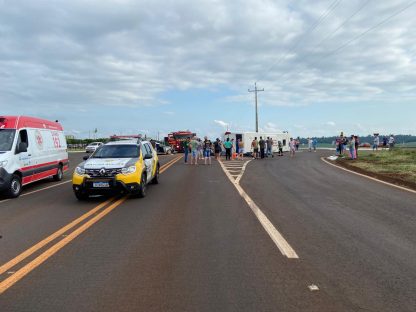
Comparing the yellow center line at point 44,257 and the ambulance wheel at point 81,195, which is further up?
the ambulance wheel at point 81,195

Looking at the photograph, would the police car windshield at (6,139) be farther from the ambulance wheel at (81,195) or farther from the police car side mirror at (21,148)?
the ambulance wheel at (81,195)

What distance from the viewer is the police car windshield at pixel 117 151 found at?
1177 cm

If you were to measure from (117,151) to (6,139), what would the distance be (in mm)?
3395

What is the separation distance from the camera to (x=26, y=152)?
12.7 m

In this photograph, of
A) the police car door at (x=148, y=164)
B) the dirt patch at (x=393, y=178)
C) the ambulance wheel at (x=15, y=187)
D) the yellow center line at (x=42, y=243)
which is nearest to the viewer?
the yellow center line at (x=42, y=243)

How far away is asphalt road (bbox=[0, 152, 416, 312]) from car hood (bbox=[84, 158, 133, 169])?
1.10 m

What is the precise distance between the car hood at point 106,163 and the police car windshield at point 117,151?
0.50 metres

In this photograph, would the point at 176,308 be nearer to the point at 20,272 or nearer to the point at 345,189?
the point at 20,272

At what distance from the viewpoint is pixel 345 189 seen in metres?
12.5

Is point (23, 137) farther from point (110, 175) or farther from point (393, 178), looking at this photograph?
point (393, 178)

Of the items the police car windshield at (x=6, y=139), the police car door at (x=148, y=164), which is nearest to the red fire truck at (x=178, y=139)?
the police car door at (x=148, y=164)

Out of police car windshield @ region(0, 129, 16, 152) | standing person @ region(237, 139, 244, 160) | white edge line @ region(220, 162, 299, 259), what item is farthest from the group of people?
white edge line @ region(220, 162, 299, 259)

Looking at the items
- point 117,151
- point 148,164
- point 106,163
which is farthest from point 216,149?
point 106,163

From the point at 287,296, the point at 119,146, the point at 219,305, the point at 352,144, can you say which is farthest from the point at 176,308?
the point at 352,144
